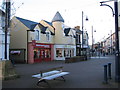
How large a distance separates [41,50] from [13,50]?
4.71 metres

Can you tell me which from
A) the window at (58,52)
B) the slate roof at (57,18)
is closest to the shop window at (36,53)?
the window at (58,52)

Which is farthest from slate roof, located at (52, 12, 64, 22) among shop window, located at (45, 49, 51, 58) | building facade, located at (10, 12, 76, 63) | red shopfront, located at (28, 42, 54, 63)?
shop window, located at (45, 49, 51, 58)

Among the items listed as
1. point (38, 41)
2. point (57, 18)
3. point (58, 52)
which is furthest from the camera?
point (58, 52)

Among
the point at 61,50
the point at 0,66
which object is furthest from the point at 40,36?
the point at 0,66

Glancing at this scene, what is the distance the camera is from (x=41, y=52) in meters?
32.1

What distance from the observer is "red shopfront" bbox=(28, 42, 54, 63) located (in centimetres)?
2900

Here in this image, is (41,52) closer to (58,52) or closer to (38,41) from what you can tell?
(38,41)

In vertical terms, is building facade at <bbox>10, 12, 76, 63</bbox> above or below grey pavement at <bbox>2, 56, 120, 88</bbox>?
above

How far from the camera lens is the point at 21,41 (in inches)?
1151

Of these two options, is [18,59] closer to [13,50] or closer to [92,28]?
[13,50]

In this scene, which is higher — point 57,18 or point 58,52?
point 57,18

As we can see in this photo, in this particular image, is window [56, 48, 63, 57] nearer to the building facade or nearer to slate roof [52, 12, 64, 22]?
the building facade

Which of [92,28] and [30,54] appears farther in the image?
[92,28]

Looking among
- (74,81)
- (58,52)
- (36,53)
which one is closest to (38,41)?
(36,53)
